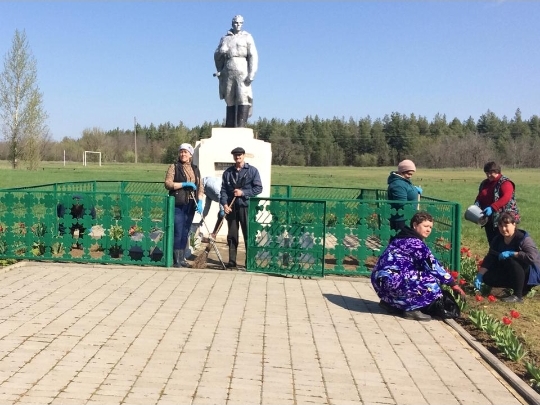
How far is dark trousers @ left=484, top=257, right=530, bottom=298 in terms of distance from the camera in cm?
659

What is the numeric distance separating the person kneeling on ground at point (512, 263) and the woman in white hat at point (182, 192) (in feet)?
12.6

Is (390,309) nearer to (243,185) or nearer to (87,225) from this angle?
(243,185)

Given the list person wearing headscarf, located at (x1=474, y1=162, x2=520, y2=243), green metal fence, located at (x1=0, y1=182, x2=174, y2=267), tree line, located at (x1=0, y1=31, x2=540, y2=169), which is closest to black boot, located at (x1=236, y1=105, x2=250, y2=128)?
green metal fence, located at (x1=0, y1=182, x2=174, y2=267)

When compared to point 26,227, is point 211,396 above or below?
below

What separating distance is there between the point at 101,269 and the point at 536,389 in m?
5.50

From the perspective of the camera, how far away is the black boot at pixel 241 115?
10.7 metres

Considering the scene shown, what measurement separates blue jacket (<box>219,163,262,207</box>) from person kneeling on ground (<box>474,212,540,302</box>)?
122 inches

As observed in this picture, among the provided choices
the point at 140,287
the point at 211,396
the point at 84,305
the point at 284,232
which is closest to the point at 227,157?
the point at 284,232

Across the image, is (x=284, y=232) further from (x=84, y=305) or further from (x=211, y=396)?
(x=211, y=396)

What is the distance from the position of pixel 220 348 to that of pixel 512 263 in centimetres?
377

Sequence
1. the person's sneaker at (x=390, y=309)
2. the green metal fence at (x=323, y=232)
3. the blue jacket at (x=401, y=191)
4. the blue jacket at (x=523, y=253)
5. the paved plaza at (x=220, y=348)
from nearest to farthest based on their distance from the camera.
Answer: the paved plaza at (x=220, y=348) → the person's sneaker at (x=390, y=309) → the blue jacket at (x=523, y=253) → the green metal fence at (x=323, y=232) → the blue jacket at (x=401, y=191)

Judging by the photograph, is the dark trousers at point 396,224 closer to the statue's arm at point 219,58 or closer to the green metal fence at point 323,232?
the green metal fence at point 323,232

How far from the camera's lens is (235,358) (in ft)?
14.3

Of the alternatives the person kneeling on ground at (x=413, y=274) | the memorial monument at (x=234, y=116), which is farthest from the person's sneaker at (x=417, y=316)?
the memorial monument at (x=234, y=116)
